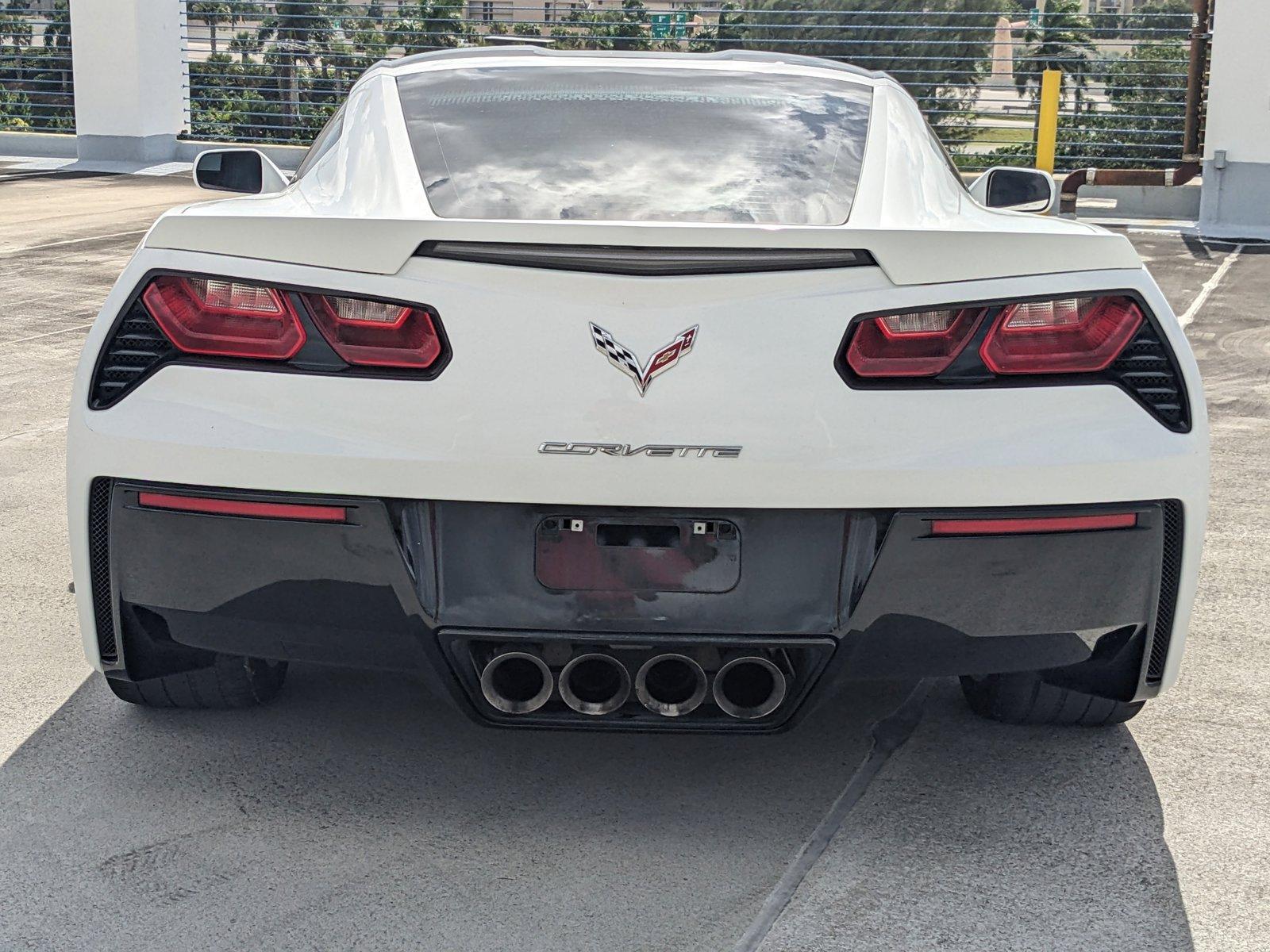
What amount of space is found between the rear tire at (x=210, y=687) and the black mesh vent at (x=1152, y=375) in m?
1.76

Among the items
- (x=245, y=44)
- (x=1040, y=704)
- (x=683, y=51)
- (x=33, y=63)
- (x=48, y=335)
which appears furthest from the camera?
(x=33, y=63)

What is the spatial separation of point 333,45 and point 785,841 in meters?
24.8

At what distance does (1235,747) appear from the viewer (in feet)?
10.8

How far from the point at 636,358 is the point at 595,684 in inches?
23.2

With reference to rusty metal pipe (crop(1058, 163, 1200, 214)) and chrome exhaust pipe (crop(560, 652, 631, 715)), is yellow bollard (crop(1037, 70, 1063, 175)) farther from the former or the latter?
chrome exhaust pipe (crop(560, 652, 631, 715))

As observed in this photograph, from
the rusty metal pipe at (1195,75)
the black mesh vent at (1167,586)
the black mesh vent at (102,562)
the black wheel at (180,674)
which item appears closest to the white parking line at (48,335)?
the black wheel at (180,674)

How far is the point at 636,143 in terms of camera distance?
129 inches

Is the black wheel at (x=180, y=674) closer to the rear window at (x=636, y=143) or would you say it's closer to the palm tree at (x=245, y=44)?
the rear window at (x=636, y=143)

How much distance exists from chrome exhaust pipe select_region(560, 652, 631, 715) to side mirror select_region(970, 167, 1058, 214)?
7.73 ft

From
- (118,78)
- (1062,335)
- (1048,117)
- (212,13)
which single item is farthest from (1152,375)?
(212,13)

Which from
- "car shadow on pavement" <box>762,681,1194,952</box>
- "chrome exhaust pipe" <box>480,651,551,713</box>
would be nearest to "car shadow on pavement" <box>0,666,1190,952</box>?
"car shadow on pavement" <box>762,681,1194,952</box>

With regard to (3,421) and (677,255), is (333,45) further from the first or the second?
(677,255)

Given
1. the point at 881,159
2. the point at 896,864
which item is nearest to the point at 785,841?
the point at 896,864

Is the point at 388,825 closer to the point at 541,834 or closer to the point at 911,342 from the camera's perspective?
the point at 541,834
